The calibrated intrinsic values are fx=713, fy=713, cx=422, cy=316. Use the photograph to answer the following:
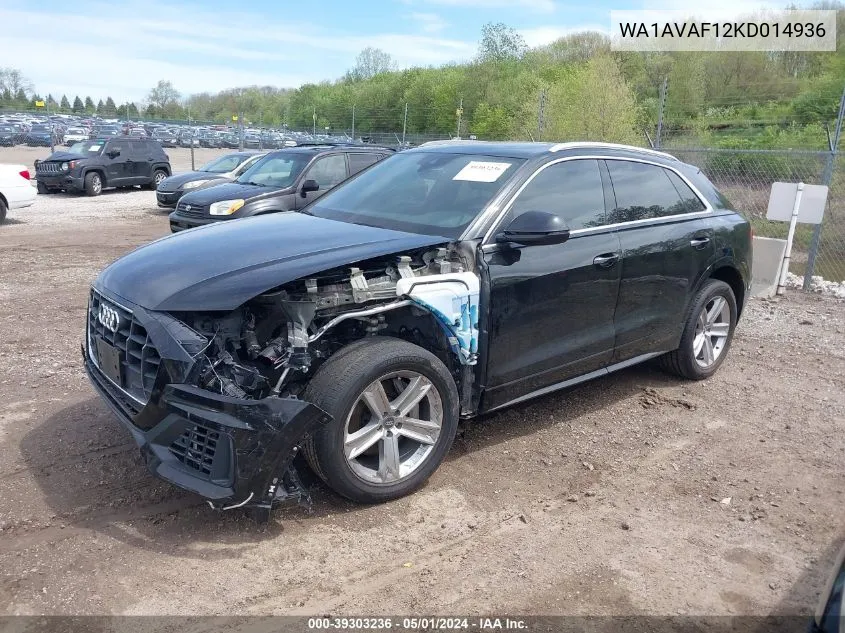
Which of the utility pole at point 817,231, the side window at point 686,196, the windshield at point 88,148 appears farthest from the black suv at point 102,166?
the side window at point 686,196

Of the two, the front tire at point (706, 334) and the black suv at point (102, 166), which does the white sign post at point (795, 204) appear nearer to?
the front tire at point (706, 334)

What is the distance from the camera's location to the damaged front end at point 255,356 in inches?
121

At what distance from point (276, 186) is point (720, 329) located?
7.16 metres

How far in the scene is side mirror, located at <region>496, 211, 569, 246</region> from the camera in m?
3.85

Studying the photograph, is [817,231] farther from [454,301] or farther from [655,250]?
[454,301]

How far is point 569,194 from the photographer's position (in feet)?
14.6

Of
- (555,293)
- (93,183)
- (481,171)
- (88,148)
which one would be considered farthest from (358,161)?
(88,148)

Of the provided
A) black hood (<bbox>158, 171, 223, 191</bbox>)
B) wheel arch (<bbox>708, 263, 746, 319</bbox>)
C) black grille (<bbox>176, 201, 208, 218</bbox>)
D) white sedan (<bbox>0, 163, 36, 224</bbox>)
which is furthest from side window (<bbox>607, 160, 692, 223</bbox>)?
white sedan (<bbox>0, 163, 36, 224</bbox>)

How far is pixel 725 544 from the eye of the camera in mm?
3445

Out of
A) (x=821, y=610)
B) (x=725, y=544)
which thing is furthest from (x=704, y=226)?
(x=821, y=610)

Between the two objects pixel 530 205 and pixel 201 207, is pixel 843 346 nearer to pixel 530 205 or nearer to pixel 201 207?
pixel 530 205

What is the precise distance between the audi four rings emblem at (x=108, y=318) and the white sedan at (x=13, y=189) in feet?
37.5

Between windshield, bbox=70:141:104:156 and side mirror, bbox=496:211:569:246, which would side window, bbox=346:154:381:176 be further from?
windshield, bbox=70:141:104:156

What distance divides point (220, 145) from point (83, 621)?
49782 millimetres
